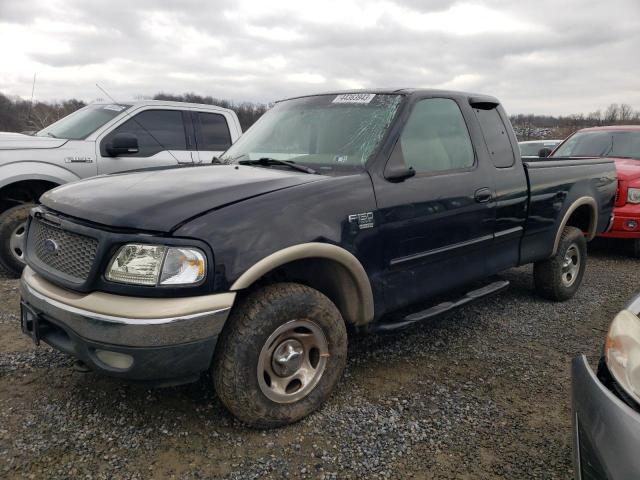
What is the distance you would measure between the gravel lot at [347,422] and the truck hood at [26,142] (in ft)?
7.26

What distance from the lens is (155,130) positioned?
19.9ft

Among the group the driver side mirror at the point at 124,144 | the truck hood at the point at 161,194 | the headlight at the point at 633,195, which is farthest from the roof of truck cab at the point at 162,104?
the headlight at the point at 633,195

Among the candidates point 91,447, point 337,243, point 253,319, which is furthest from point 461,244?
point 91,447

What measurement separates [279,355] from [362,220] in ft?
2.88

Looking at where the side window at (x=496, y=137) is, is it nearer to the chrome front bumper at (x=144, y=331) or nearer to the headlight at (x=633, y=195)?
the chrome front bumper at (x=144, y=331)

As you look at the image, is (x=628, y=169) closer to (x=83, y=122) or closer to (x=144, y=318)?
(x=144, y=318)

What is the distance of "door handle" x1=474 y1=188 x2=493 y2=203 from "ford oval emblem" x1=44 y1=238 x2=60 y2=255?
2.71m

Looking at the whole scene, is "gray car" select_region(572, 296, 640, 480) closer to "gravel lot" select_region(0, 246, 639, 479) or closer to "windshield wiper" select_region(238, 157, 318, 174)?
"gravel lot" select_region(0, 246, 639, 479)

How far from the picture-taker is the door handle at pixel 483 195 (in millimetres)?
3550

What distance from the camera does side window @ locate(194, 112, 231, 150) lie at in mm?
6422

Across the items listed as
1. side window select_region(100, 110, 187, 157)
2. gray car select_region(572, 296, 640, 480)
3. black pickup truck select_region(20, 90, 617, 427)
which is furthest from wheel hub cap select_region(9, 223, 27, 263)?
gray car select_region(572, 296, 640, 480)

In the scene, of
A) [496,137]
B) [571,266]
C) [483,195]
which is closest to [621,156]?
[571,266]

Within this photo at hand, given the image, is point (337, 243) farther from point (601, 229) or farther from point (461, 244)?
point (601, 229)

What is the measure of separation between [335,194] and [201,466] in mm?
1525
